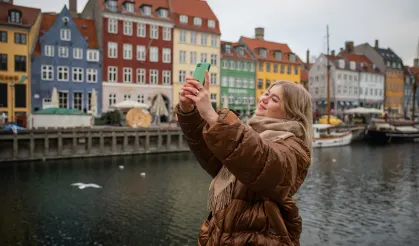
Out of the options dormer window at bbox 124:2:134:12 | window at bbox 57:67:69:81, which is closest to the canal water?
window at bbox 57:67:69:81

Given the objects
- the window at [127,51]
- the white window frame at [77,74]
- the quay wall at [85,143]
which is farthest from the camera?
the window at [127,51]

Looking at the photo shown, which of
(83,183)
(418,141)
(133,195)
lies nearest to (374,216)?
(133,195)

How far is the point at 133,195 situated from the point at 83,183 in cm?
345

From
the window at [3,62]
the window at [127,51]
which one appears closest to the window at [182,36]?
the window at [127,51]

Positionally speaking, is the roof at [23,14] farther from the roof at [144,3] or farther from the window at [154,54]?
the window at [154,54]

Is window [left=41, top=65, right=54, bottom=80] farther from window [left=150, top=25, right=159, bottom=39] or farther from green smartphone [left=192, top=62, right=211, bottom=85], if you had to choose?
green smartphone [left=192, top=62, right=211, bottom=85]

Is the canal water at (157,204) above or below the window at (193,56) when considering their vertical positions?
below

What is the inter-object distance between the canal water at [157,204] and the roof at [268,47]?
1316 inches

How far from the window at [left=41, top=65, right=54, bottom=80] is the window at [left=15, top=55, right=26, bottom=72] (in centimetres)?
168

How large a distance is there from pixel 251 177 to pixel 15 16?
4149cm

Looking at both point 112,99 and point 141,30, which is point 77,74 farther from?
point 141,30

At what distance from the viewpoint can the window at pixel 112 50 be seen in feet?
140

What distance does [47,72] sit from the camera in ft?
128

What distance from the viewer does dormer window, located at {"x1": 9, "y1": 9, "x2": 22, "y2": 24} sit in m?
37.6
